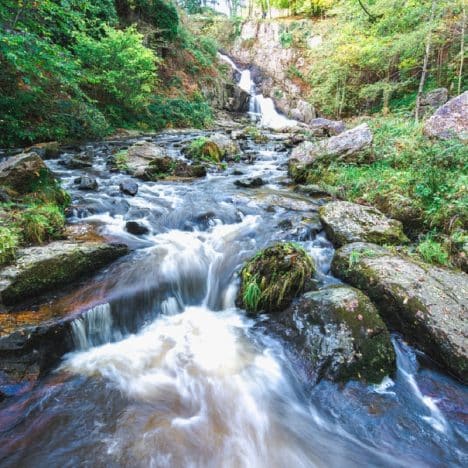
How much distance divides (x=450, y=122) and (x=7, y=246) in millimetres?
8941

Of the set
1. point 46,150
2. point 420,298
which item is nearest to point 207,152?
point 46,150

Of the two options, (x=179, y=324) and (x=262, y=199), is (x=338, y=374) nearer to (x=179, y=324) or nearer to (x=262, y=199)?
(x=179, y=324)

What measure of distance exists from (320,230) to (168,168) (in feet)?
17.4

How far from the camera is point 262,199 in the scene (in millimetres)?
6934

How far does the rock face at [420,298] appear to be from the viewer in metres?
2.93

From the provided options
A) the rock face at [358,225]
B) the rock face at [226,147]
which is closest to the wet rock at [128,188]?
the rock face at [358,225]

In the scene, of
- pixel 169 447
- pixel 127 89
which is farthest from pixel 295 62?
pixel 169 447

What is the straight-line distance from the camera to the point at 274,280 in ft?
12.2

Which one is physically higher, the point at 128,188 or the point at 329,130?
the point at 329,130

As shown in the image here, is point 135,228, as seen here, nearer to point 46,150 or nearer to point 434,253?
point 434,253

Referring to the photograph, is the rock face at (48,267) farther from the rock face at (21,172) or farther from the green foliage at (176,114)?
the green foliage at (176,114)

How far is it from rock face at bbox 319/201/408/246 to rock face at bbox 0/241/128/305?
3.57 metres

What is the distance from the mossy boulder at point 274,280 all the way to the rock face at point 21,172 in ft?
13.5

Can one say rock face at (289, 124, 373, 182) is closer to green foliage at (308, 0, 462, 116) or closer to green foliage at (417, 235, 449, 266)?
green foliage at (417, 235, 449, 266)
